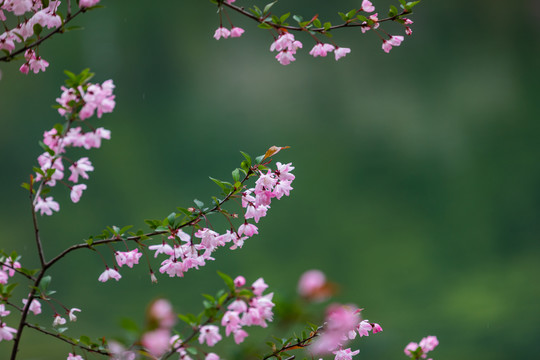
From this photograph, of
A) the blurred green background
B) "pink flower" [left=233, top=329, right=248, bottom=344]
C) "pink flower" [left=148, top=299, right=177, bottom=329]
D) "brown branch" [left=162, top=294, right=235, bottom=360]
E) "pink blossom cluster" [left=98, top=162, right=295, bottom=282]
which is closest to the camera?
"pink flower" [left=148, top=299, right=177, bottom=329]

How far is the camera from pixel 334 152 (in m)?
4.82

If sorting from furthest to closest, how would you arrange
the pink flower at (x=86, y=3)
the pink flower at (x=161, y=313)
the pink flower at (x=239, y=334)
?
the pink flower at (x=86, y=3), the pink flower at (x=239, y=334), the pink flower at (x=161, y=313)

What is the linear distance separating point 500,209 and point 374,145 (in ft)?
3.77

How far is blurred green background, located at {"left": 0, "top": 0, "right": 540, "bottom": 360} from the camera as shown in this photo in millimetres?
4336

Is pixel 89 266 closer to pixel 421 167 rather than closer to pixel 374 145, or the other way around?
pixel 374 145

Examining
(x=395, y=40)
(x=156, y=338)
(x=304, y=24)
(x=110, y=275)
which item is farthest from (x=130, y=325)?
(x=395, y=40)

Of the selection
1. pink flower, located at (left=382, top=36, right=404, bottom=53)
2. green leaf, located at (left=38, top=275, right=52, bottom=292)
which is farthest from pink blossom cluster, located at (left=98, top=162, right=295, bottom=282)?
pink flower, located at (left=382, top=36, right=404, bottom=53)

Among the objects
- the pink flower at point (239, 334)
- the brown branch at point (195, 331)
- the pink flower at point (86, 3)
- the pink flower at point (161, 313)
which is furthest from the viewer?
the pink flower at point (86, 3)

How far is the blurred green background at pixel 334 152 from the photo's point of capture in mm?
4336

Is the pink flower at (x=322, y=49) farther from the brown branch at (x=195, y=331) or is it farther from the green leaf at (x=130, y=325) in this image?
the green leaf at (x=130, y=325)

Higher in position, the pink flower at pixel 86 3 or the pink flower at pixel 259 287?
the pink flower at pixel 86 3

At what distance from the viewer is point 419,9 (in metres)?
5.02

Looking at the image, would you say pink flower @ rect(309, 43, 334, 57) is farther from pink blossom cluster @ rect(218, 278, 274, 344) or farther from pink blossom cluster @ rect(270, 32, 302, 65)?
pink blossom cluster @ rect(218, 278, 274, 344)

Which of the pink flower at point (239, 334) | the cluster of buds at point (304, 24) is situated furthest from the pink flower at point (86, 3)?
the pink flower at point (239, 334)
